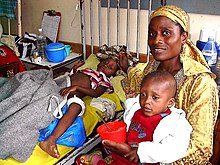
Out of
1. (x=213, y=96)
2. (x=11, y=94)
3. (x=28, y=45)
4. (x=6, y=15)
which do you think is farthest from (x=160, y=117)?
(x=6, y=15)

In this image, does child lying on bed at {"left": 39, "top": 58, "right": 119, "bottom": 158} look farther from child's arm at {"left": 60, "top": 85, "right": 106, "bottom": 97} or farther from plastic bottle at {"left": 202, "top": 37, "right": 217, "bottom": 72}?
plastic bottle at {"left": 202, "top": 37, "right": 217, "bottom": 72}

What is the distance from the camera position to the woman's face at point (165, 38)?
1.29 meters

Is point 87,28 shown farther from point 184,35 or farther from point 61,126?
point 184,35

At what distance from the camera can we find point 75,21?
113 inches

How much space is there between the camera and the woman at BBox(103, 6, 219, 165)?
4.06 ft

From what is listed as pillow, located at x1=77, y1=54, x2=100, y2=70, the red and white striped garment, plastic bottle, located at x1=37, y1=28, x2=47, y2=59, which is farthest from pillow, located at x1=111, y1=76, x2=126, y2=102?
plastic bottle, located at x1=37, y1=28, x2=47, y2=59

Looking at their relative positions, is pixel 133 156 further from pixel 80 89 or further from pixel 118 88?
pixel 118 88

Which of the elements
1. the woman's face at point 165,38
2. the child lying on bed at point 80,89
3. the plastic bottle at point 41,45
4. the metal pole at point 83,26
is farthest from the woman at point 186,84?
the plastic bottle at point 41,45

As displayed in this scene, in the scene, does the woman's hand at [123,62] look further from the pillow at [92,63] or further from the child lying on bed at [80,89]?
the pillow at [92,63]

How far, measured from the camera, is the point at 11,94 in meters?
1.76

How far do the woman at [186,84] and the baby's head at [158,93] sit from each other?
72 millimetres

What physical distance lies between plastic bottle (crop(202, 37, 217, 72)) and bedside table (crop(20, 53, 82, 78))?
1.22 meters

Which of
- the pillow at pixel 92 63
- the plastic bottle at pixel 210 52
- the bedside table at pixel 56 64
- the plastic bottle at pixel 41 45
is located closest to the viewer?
the plastic bottle at pixel 210 52

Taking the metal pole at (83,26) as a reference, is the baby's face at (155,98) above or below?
below
